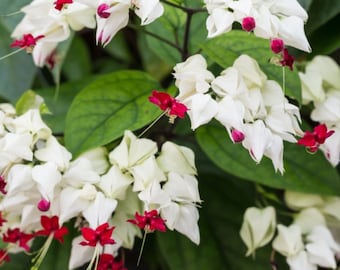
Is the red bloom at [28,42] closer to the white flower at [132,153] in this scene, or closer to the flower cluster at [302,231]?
the white flower at [132,153]

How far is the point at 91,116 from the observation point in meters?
0.76

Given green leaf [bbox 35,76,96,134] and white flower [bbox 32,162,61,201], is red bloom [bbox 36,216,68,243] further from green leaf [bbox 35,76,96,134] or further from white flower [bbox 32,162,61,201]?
green leaf [bbox 35,76,96,134]

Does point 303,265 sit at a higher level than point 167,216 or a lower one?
lower

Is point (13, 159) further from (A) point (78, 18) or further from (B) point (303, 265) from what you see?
(B) point (303, 265)

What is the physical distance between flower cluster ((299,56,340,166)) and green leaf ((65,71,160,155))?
16 cm

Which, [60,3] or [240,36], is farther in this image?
[240,36]

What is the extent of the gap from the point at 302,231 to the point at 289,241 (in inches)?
1.3

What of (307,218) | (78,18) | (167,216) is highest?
(78,18)

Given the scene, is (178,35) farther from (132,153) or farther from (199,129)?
(132,153)

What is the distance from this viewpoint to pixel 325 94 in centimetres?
79

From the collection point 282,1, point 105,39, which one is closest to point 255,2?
point 282,1

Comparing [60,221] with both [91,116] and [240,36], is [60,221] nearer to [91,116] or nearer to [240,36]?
[91,116]

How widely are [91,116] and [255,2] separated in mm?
212

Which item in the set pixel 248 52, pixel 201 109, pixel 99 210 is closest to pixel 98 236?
pixel 99 210
